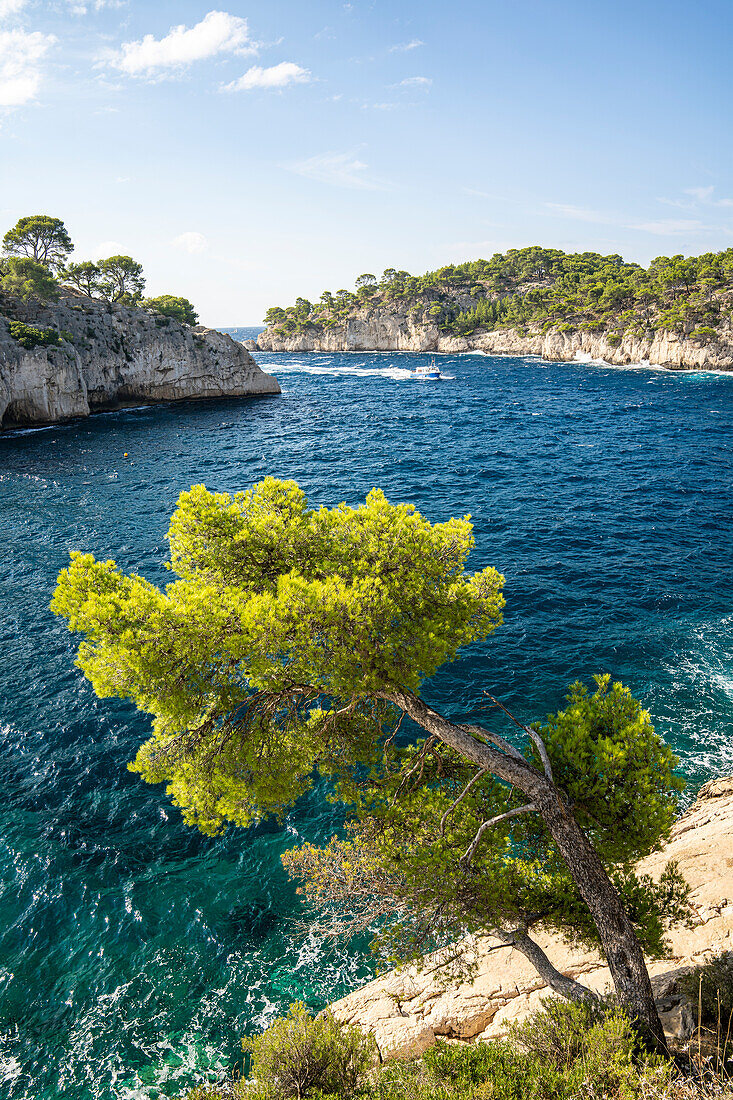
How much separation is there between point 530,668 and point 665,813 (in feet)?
46.5

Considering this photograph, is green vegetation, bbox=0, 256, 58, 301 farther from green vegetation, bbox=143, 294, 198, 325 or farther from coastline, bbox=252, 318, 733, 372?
coastline, bbox=252, 318, 733, 372

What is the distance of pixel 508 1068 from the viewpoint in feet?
27.9

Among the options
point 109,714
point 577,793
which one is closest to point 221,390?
point 109,714

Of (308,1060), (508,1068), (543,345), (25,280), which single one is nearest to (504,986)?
(508,1068)

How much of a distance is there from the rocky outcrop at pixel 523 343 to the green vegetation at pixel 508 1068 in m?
125

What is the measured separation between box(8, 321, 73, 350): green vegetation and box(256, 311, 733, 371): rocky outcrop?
371 feet

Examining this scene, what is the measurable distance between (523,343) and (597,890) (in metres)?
163

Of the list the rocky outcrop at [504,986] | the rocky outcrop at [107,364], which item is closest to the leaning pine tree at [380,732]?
the rocky outcrop at [504,986]

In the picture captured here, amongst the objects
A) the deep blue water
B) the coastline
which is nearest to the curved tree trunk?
the deep blue water

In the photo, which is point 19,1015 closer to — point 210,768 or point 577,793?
point 210,768

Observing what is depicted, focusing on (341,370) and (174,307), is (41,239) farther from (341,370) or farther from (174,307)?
(341,370)

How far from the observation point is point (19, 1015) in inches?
509

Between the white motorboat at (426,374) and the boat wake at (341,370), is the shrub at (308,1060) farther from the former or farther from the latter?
the boat wake at (341,370)

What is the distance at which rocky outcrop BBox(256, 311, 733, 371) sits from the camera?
108 metres
